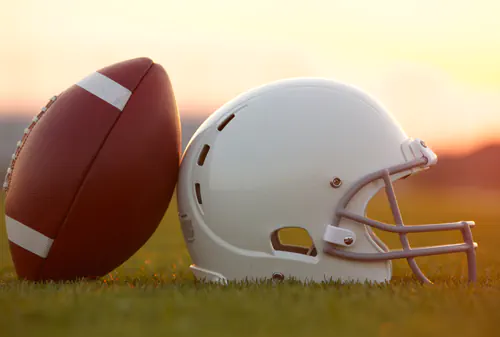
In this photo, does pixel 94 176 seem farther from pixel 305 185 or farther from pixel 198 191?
pixel 305 185

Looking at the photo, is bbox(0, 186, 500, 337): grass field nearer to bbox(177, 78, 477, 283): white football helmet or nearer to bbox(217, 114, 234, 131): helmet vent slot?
bbox(177, 78, 477, 283): white football helmet

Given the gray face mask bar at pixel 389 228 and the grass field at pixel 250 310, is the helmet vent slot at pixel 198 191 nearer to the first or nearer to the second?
the grass field at pixel 250 310

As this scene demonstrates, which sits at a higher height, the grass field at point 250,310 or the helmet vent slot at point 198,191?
the helmet vent slot at point 198,191

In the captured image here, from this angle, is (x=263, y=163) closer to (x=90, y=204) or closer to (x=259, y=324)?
Result: (x=90, y=204)

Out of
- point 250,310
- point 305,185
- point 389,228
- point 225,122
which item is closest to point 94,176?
point 225,122

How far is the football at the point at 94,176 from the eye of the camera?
355 centimetres

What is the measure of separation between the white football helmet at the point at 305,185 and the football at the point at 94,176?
0.89ft

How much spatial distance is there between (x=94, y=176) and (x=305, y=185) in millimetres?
1039

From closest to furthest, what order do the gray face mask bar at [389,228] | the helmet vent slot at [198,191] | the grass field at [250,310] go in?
1. the grass field at [250,310]
2. the gray face mask bar at [389,228]
3. the helmet vent slot at [198,191]

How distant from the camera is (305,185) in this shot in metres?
3.54

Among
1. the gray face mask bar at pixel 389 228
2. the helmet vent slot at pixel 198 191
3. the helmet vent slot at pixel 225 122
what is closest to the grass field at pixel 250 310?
the gray face mask bar at pixel 389 228

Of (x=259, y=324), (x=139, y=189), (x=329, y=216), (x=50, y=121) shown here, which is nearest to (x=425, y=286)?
(x=329, y=216)

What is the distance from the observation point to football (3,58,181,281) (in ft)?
11.7

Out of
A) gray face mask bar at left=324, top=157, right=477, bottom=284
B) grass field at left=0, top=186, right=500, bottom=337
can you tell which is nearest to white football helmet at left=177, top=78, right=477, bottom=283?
gray face mask bar at left=324, top=157, right=477, bottom=284
